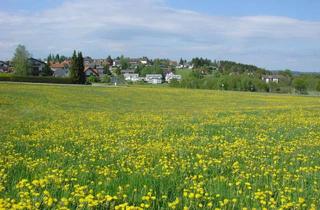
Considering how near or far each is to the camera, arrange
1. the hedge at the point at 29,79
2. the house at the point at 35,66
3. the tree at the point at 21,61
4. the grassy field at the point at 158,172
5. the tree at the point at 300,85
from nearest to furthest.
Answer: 1. the grassy field at the point at 158,172
2. the hedge at the point at 29,79
3. the tree at the point at 21,61
4. the tree at the point at 300,85
5. the house at the point at 35,66

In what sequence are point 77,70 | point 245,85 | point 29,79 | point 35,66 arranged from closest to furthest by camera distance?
point 29,79, point 77,70, point 245,85, point 35,66

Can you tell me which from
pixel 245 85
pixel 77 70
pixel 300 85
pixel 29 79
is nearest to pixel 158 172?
pixel 29 79

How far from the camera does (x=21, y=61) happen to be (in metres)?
129

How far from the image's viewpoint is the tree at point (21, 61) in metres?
128

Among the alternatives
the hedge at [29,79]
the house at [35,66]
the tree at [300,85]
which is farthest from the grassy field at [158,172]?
the house at [35,66]

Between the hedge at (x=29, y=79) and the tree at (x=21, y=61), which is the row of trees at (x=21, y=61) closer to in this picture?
the tree at (x=21, y=61)

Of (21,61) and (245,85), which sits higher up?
(21,61)

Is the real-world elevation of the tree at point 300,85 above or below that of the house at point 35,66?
below

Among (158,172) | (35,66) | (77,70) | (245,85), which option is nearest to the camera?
(158,172)

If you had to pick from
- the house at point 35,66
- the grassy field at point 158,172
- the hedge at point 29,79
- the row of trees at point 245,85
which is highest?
the house at point 35,66

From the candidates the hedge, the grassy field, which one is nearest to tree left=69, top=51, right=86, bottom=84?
the hedge

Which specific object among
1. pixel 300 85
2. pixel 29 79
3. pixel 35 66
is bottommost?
pixel 300 85

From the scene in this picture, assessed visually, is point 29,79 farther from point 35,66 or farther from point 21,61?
point 35,66

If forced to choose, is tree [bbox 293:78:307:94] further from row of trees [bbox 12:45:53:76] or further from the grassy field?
the grassy field
